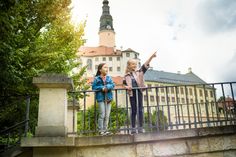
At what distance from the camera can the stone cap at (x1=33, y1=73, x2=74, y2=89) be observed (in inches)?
191

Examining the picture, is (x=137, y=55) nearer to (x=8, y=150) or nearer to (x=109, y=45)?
(x=109, y=45)

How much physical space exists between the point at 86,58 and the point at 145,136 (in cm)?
7365

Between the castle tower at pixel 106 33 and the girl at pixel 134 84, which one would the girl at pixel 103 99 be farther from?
the castle tower at pixel 106 33

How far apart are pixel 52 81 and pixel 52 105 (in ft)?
1.43

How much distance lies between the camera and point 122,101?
63.5 metres

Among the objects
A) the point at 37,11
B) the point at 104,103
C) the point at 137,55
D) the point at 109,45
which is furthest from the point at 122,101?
the point at 104,103

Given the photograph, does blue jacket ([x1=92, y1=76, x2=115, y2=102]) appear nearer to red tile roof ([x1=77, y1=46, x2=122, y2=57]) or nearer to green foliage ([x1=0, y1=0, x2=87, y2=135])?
green foliage ([x1=0, y1=0, x2=87, y2=135])

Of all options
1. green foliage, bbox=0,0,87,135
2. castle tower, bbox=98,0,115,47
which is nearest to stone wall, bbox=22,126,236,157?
green foliage, bbox=0,0,87,135

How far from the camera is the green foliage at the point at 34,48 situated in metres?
7.87

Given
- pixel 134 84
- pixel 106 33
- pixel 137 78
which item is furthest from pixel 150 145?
pixel 106 33

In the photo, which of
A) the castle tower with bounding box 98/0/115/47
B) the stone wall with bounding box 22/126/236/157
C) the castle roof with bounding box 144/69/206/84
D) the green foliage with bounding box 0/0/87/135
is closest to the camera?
the stone wall with bounding box 22/126/236/157

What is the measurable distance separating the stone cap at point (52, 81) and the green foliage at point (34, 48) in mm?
2416

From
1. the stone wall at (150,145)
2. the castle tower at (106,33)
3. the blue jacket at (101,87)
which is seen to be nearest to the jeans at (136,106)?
the blue jacket at (101,87)

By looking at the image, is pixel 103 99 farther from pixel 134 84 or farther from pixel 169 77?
pixel 169 77
